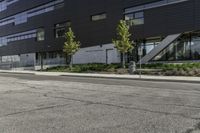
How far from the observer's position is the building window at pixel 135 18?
129 feet

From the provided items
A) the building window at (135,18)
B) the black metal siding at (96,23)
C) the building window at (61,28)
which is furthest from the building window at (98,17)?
the building window at (61,28)

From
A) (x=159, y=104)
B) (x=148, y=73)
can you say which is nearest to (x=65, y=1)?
(x=148, y=73)

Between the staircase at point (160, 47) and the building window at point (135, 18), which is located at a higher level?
the building window at point (135, 18)

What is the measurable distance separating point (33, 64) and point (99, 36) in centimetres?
1874

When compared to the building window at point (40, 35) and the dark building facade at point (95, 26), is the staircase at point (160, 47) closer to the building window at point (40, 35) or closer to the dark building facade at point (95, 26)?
the dark building facade at point (95, 26)

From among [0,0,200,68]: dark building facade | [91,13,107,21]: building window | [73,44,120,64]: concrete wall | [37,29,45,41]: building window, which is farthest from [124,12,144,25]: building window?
[37,29,45,41]: building window

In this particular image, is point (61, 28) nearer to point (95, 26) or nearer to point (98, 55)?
point (95, 26)

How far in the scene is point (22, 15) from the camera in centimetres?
6431

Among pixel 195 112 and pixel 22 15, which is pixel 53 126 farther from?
pixel 22 15

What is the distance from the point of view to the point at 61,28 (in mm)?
53438

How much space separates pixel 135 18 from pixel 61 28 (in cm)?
1726

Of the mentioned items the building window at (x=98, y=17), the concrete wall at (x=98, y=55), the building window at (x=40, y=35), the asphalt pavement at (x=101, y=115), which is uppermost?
the building window at (x=98, y=17)

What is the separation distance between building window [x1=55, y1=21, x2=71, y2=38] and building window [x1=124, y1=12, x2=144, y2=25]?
13.3m

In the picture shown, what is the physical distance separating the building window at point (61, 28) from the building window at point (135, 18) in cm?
1333
